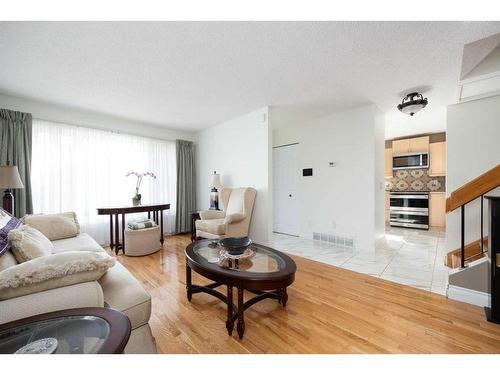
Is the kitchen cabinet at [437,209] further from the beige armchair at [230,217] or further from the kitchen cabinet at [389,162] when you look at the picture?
the beige armchair at [230,217]

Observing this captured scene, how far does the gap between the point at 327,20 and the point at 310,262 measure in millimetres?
2605

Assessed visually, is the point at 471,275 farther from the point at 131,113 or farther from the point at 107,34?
the point at 131,113

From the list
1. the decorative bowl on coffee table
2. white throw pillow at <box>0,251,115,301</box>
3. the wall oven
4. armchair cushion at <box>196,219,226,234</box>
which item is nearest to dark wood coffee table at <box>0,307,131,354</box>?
white throw pillow at <box>0,251,115,301</box>

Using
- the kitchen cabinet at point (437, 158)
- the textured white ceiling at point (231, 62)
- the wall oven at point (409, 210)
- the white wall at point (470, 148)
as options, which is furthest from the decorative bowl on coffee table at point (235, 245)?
the kitchen cabinet at point (437, 158)

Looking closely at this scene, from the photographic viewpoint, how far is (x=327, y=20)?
1.52 m

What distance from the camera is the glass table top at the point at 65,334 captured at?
2.24ft

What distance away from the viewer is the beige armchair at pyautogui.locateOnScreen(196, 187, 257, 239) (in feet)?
10.1

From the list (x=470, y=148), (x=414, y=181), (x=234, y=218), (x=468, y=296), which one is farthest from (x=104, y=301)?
(x=414, y=181)

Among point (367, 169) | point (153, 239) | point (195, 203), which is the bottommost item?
point (153, 239)

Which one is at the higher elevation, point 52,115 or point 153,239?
point 52,115

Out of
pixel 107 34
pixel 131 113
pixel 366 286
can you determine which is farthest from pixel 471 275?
pixel 131 113

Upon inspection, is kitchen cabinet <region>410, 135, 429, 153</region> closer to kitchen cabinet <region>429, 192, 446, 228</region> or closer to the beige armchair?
kitchen cabinet <region>429, 192, 446, 228</region>

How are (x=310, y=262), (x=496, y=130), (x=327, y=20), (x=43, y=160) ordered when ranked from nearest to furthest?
(x=327, y=20), (x=496, y=130), (x=310, y=262), (x=43, y=160)

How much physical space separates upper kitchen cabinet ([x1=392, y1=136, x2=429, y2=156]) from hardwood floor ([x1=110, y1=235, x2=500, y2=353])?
419 centimetres
